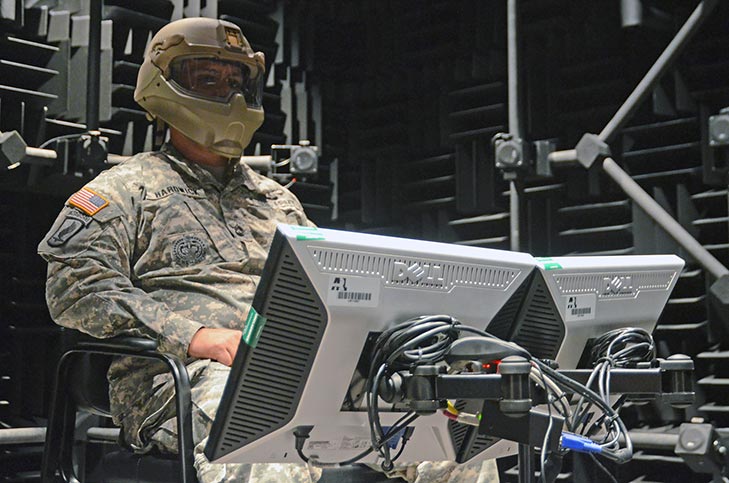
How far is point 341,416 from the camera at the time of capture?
6.01ft

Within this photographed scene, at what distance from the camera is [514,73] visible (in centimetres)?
459

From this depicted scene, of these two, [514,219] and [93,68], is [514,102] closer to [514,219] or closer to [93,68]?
[514,219]

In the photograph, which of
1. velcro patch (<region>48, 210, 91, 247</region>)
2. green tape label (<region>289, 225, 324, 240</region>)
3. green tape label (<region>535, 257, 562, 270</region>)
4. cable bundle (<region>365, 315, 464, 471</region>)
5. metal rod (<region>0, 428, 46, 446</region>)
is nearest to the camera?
green tape label (<region>289, 225, 324, 240</region>)

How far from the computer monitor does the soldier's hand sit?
0.47 metres

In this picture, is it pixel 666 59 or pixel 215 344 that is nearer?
pixel 215 344

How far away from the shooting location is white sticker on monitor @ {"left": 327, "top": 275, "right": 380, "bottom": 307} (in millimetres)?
1693

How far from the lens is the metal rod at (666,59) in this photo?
424 centimetres

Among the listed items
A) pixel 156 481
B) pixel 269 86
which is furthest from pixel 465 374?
pixel 269 86

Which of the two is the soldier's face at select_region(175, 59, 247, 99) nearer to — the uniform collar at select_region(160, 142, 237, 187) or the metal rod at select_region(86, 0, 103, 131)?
the uniform collar at select_region(160, 142, 237, 187)

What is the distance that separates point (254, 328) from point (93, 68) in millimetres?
3053

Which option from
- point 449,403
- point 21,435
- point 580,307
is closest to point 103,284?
point 449,403

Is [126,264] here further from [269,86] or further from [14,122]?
[269,86]

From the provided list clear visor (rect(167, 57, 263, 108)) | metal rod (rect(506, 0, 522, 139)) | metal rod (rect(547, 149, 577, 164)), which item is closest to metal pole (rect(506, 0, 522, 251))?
metal rod (rect(506, 0, 522, 139))

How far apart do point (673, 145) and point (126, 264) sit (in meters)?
2.90
